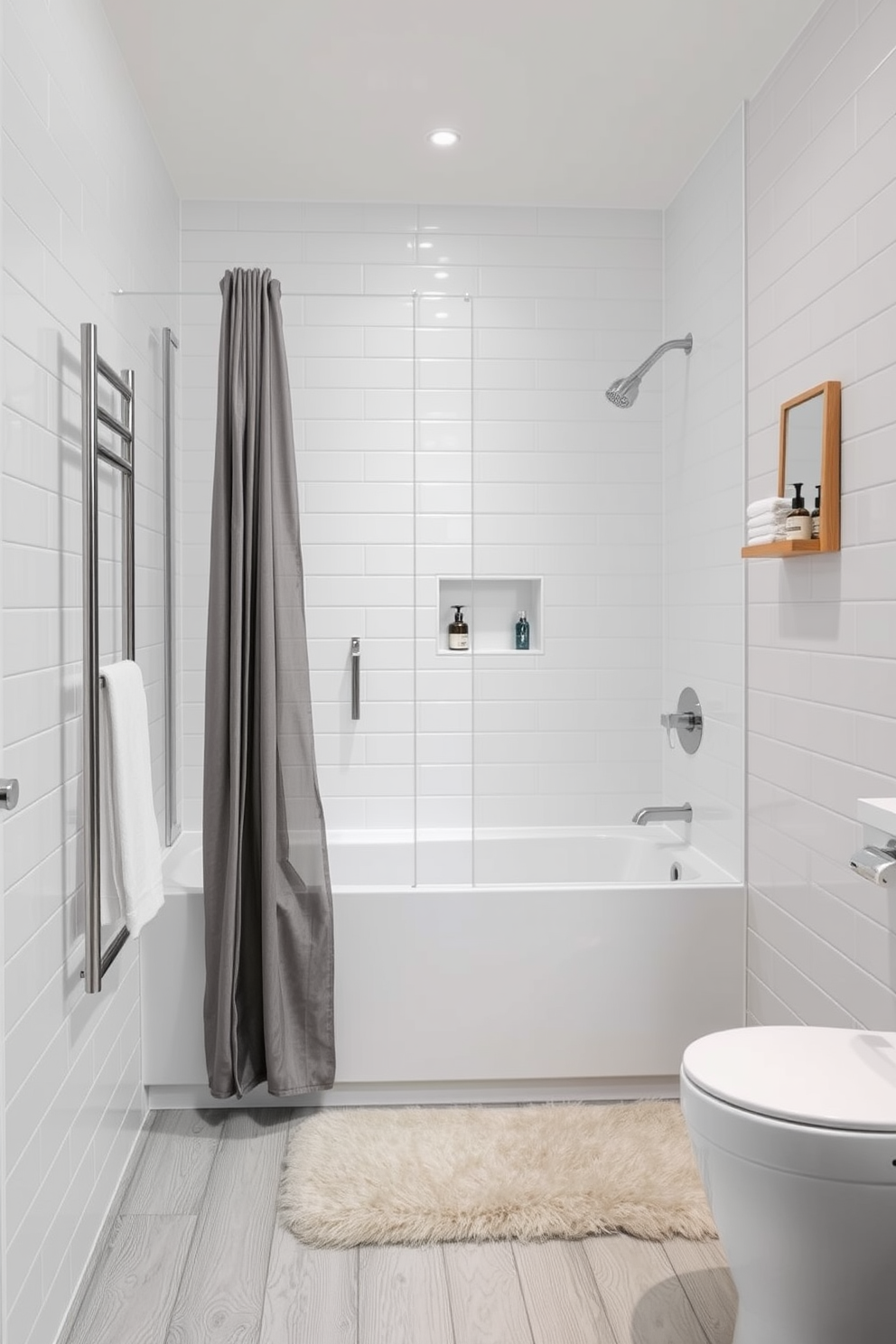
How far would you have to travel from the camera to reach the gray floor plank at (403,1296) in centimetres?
194

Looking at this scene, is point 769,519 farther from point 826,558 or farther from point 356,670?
point 356,670

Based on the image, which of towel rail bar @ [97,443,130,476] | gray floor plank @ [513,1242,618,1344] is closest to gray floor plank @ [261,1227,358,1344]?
gray floor plank @ [513,1242,618,1344]

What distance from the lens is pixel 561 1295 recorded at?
2.04 metres

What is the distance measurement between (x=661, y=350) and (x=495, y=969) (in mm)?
1731

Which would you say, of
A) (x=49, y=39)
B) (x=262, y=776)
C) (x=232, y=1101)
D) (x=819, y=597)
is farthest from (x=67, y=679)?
(x=819, y=597)

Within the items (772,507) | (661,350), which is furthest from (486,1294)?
(661,350)

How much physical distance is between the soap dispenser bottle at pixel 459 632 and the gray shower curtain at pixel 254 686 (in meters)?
0.38

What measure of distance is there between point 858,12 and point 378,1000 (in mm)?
2528

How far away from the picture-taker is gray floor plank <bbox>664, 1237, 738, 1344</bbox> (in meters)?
1.95

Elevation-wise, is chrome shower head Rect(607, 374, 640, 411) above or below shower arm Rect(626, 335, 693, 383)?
below

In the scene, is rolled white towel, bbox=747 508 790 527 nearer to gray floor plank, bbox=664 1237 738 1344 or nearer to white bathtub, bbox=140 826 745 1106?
white bathtub, bbox=140 826 745 1106

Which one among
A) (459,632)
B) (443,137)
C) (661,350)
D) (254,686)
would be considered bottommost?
(254,686)

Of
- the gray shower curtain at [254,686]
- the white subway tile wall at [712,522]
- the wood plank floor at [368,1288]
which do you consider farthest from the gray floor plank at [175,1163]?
the white subway tile wall at [712,522]

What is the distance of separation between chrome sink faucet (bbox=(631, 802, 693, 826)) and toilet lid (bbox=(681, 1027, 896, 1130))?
988mm
